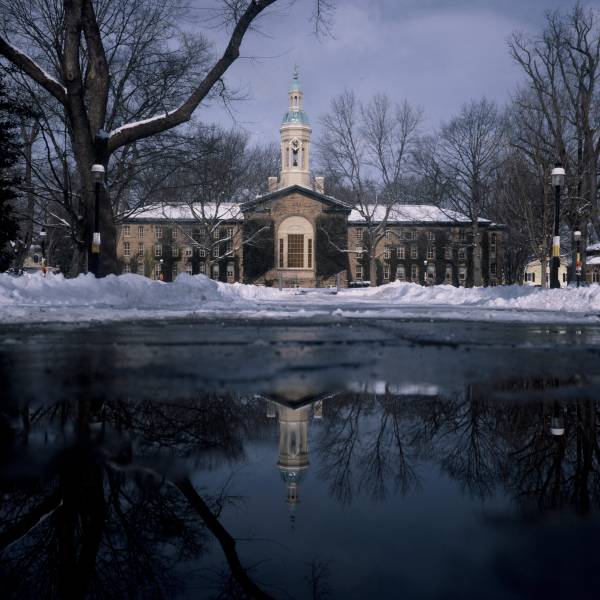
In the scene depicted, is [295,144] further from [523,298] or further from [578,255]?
[523,298]

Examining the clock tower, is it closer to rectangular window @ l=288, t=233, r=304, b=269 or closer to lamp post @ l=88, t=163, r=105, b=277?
rectangular window @ l=288, t=233, r=304, b=269

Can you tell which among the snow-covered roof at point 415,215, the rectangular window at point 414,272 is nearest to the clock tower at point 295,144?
the snow-covered roof at point 415,215

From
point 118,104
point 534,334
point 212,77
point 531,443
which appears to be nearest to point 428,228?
point 118,104

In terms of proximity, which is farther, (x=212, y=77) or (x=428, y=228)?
(x=428, y=228)

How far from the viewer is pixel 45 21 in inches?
885

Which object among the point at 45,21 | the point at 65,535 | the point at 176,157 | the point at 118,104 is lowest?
the point at 65,535

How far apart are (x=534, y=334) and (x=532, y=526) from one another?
7416 millimetres

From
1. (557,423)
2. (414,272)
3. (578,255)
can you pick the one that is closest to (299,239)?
(414,272)

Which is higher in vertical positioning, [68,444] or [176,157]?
[176,157]

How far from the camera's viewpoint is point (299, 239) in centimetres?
6619

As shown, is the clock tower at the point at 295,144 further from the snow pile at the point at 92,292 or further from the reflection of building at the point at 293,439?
the reflection of building at the point at 293,439

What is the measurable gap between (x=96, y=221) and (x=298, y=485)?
59.6 feet

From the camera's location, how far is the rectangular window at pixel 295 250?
66.0m

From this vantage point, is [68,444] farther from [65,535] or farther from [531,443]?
[531,443]
